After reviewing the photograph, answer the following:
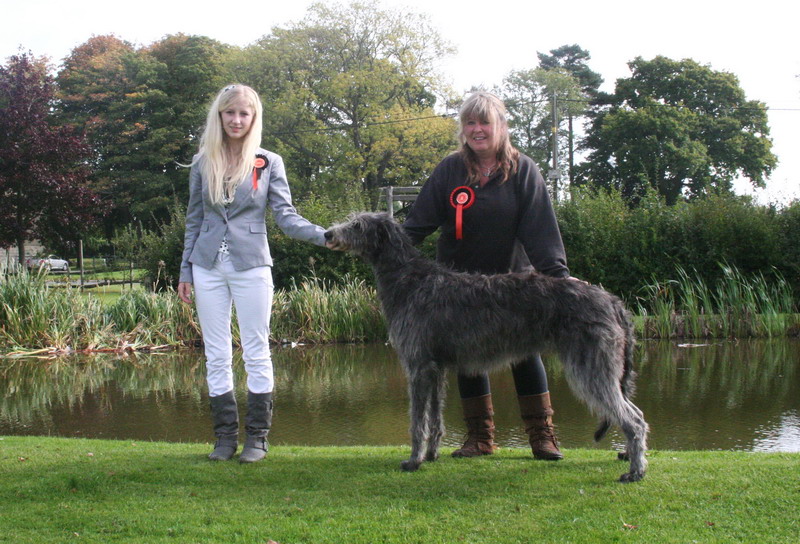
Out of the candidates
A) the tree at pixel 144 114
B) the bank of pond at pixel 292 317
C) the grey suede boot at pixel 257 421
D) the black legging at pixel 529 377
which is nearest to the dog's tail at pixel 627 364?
the black legging at pixel 529 377

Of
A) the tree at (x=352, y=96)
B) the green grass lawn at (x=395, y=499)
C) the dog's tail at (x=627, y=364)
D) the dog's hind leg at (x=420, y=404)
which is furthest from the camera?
the tree at (x=352, y=96)

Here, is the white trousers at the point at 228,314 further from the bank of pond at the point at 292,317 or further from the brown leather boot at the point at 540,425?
the bank of pond at the point at 292,317

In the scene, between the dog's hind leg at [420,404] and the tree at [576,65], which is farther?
the tree at [576,65]

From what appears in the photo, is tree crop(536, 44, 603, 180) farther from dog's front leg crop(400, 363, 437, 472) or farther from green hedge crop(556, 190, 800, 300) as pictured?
dog's front leg crop(400, 363, 437, 472)

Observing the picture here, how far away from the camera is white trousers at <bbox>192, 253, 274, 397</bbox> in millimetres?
4270

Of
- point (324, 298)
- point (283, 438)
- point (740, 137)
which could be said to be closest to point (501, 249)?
point (283, 438)

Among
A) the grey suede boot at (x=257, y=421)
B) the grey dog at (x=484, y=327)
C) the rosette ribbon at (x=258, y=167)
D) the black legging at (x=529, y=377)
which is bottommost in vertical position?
the grey suede boot at (x=257, y=421)

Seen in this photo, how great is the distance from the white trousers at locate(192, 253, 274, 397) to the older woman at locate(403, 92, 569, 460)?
1.04m

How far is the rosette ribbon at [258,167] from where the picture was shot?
435cm

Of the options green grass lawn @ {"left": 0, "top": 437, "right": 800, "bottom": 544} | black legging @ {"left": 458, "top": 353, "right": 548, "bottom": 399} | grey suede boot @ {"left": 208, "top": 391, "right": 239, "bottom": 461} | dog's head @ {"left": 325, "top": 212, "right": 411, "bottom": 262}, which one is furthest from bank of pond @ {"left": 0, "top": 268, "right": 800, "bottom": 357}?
dog's head @ {"left": 325, "top": 212, "right": 411, "bottom": 262}

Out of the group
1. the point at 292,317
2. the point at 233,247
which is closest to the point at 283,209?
the point at 233,247

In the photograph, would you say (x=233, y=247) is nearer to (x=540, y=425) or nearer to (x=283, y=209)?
(x=283, y=209)

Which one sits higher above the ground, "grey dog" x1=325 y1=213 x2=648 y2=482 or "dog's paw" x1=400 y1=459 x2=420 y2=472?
"grey dog" x1=325 y1=213 x2=648 y2=482

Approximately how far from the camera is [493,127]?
4133mm
